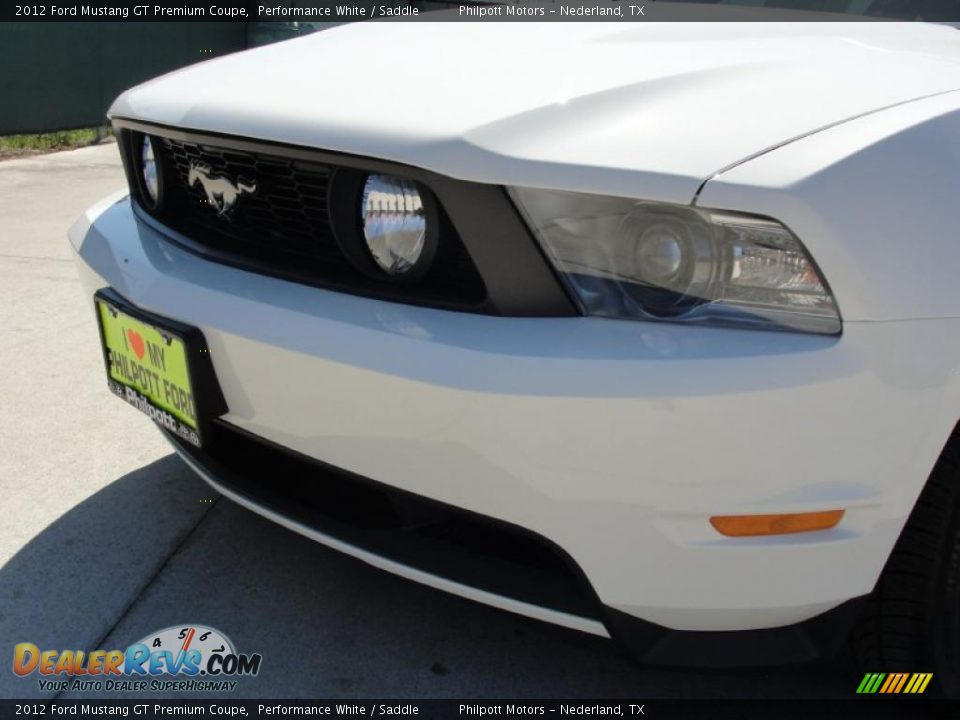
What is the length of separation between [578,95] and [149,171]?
3.73 feet

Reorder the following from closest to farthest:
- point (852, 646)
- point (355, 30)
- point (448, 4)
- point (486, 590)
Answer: point (486, 590) < point (852, 646) < point (355, 30) < point (448, 4)

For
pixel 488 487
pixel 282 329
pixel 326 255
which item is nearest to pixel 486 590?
pixel 488 487

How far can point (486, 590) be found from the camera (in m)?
1.66

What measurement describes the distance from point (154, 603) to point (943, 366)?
5.50 feet

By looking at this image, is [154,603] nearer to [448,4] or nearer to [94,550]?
[94,550]

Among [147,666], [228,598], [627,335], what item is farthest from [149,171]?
[627,335]

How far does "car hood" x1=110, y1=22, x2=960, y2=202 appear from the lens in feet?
4.84

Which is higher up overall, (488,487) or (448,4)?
(448,4)

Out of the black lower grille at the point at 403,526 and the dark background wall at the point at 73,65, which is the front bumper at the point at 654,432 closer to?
the black lower grille at the point at 403,526

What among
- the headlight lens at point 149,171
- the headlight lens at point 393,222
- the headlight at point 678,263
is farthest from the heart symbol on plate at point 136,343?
the headlight at point 678,263

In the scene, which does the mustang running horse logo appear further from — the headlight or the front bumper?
the headlight

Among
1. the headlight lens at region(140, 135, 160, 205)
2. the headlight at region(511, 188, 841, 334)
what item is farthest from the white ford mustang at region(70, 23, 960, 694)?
the headlight lens at region(140, 135, 160, 205)

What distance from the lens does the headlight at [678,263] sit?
1.43 m

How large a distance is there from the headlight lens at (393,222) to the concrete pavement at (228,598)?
71cm
